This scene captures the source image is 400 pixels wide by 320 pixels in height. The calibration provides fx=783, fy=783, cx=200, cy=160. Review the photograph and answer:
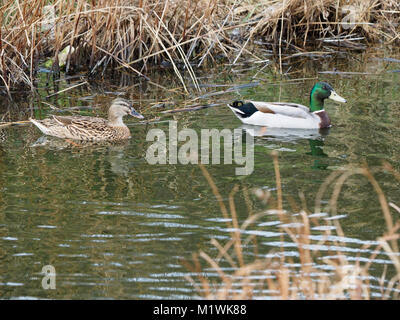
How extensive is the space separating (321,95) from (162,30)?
3079 mm

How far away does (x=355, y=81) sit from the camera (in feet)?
38.6

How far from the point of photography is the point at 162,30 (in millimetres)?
12102

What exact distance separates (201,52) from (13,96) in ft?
10.8

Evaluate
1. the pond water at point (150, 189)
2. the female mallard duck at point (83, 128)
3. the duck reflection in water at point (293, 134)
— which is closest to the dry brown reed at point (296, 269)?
the pond water at point (150, 189)

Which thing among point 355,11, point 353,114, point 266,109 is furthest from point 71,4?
point 355,11

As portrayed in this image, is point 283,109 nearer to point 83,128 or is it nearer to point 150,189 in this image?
point 83,128

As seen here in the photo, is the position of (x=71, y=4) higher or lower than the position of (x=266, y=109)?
higher

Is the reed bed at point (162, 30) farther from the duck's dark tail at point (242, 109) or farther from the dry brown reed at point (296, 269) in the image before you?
the dry brown reed at point (296, 269)

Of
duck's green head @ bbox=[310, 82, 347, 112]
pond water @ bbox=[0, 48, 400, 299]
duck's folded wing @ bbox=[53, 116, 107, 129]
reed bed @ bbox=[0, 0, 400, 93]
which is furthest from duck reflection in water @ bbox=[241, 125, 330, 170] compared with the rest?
duck's folded wing @ bbox=[53, 116, 107, 129]

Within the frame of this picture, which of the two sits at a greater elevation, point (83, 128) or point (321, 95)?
point (321, 95)

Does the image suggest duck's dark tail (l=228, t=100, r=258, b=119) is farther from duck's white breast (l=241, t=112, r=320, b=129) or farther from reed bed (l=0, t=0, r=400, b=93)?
reed bed (l=0, t=0, r=400, b=93)

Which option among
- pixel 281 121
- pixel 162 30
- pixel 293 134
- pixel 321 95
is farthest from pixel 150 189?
pixel 162 30
